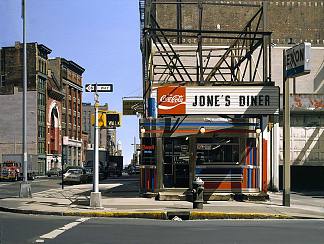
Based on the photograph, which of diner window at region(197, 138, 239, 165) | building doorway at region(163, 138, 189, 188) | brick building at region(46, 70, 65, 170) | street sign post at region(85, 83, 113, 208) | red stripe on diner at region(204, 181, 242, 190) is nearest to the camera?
street sign post at region(85, 83, 113, 208)

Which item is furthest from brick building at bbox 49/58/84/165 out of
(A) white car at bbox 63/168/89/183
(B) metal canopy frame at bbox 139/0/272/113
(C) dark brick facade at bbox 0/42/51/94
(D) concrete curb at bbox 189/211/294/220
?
(D) concrete curb at bbox 189/211/294/220

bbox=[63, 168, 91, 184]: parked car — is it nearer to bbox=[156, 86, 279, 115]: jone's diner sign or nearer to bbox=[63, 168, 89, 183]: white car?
bbox=[63, 168, 89, 183]: white car

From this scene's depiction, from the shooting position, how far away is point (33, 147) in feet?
277

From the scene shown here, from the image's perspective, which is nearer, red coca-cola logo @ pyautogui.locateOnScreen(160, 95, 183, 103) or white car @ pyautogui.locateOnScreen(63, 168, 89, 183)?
red coca-cola logo @ pyautogui.locateOnScreen(160, 95, 183, 103)

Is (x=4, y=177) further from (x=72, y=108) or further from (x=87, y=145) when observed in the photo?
(x=87, y=145)

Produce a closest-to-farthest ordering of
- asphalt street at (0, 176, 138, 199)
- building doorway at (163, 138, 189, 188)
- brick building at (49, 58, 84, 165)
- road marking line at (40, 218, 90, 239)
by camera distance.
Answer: road marking line at (40, 218, 90, 239) < building doorway at (163, 138, 189, 188) < asphalt street at (0, 176, 138, 199) < brick building at (49, 58, 84, 165)

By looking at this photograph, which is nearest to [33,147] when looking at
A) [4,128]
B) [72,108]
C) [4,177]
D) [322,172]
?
[4,128]

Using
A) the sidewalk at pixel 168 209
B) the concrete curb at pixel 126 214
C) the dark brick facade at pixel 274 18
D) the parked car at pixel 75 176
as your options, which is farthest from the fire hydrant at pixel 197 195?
the dark brick facade at pixel 274 18

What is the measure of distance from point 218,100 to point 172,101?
1.86 meters

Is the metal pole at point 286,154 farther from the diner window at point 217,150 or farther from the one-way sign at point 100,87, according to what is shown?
the one-way sign at point 100,87

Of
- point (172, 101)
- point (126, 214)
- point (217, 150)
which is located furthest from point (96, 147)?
point (217, 150)

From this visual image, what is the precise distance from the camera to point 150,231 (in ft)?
43.8

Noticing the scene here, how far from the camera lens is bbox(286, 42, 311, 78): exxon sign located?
1902cm

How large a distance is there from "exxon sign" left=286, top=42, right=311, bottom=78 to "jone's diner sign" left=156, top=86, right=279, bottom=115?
167cm
